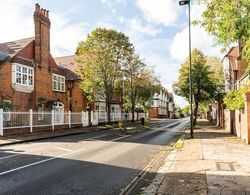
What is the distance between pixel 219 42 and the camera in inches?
470

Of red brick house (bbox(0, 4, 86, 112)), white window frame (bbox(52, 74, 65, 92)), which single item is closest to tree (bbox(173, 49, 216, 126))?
white window frame (bbox(52, 74, 65, 92))

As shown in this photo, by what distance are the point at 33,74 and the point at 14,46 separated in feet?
11.8

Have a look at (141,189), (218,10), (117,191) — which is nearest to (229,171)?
(141,189)

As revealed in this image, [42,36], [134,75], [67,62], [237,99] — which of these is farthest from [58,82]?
[237,99]

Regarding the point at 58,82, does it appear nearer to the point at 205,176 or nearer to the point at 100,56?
the point at 100,56

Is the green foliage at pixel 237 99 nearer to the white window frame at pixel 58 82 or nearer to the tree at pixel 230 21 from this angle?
the tree at pixel 230 21

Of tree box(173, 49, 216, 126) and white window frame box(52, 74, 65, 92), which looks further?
white window frame box(52, 74, 65, 92)

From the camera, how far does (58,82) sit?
126 ft

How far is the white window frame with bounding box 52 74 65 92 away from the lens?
122 ft

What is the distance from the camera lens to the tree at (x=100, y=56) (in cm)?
4062

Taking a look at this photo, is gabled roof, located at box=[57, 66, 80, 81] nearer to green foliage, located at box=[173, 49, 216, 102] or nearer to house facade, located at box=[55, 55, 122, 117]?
house facade, located at box=[55, 55, 122, 117]

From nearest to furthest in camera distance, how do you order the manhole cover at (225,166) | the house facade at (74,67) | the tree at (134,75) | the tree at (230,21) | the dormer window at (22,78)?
the manhole cover at (225,166) → the tree at (230,21) → the dormer window at (22,78) → the house facade at (74,67) → the tree at (134,75)

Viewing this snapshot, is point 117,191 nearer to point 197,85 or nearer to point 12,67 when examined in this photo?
point 12,67

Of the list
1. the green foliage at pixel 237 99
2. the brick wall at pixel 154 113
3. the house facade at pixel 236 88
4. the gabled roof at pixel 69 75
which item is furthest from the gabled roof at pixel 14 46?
the brick wall at pixel 154 113
